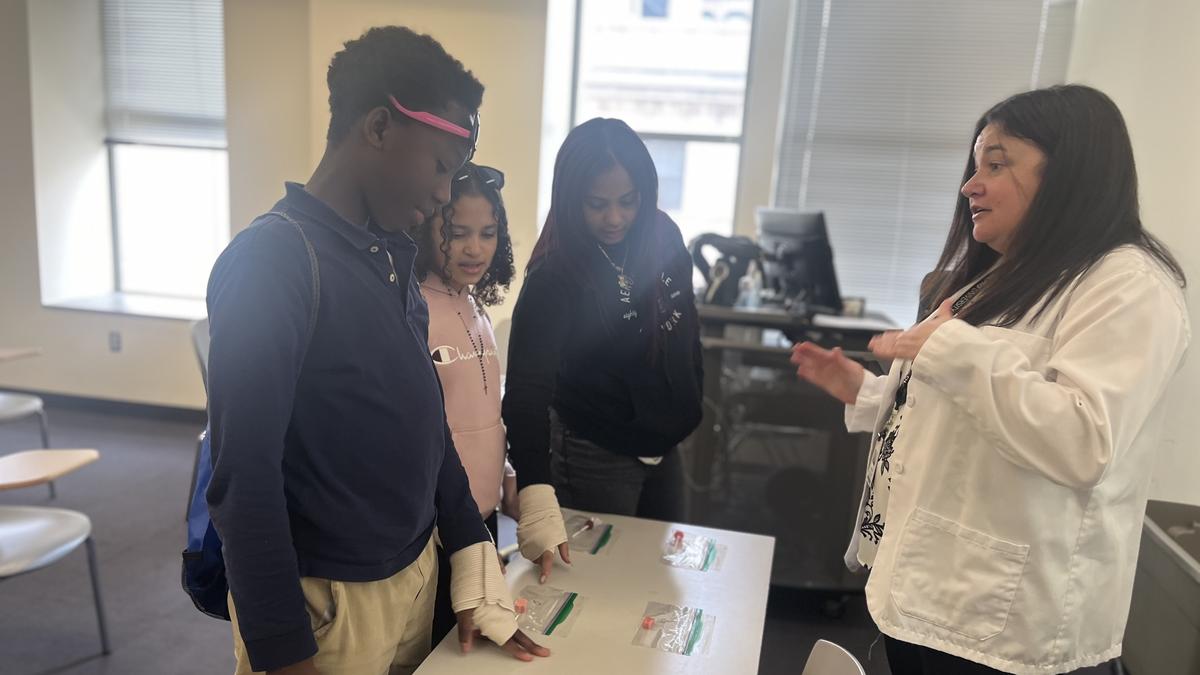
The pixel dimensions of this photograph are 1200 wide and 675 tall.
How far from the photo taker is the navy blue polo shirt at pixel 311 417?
0.82m

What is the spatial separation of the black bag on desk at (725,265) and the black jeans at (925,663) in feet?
6.91

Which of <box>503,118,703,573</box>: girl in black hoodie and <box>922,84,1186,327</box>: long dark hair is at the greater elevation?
<box>922,84,1186,327</box>: long dark hair

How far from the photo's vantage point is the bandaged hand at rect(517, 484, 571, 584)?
1345 millimetres

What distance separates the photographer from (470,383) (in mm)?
1381

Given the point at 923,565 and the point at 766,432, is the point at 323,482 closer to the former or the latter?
the point at 923,565

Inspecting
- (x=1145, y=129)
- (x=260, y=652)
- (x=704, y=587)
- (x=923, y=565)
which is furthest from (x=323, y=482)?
(x=1145, y=129)

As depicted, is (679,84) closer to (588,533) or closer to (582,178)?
(582,178)

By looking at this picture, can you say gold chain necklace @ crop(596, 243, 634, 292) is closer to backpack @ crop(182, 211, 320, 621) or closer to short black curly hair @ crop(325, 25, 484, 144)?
short black curly hair @ crop(325, 25, 484, 144)

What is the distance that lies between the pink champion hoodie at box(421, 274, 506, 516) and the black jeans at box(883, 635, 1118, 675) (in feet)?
2.45

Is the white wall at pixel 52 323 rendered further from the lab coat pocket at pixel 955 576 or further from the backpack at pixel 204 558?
the lab coat pocket at pixel 955 576

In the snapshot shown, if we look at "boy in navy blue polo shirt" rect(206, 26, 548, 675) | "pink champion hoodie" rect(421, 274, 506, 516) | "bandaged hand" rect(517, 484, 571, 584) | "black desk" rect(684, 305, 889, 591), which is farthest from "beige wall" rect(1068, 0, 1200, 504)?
"boy in navy blue polo shirt" rect(206, 26, 548, 675)

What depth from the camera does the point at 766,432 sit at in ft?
9.24

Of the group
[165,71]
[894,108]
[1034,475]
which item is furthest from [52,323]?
[1034,475]

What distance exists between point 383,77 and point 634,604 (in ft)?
2.91
